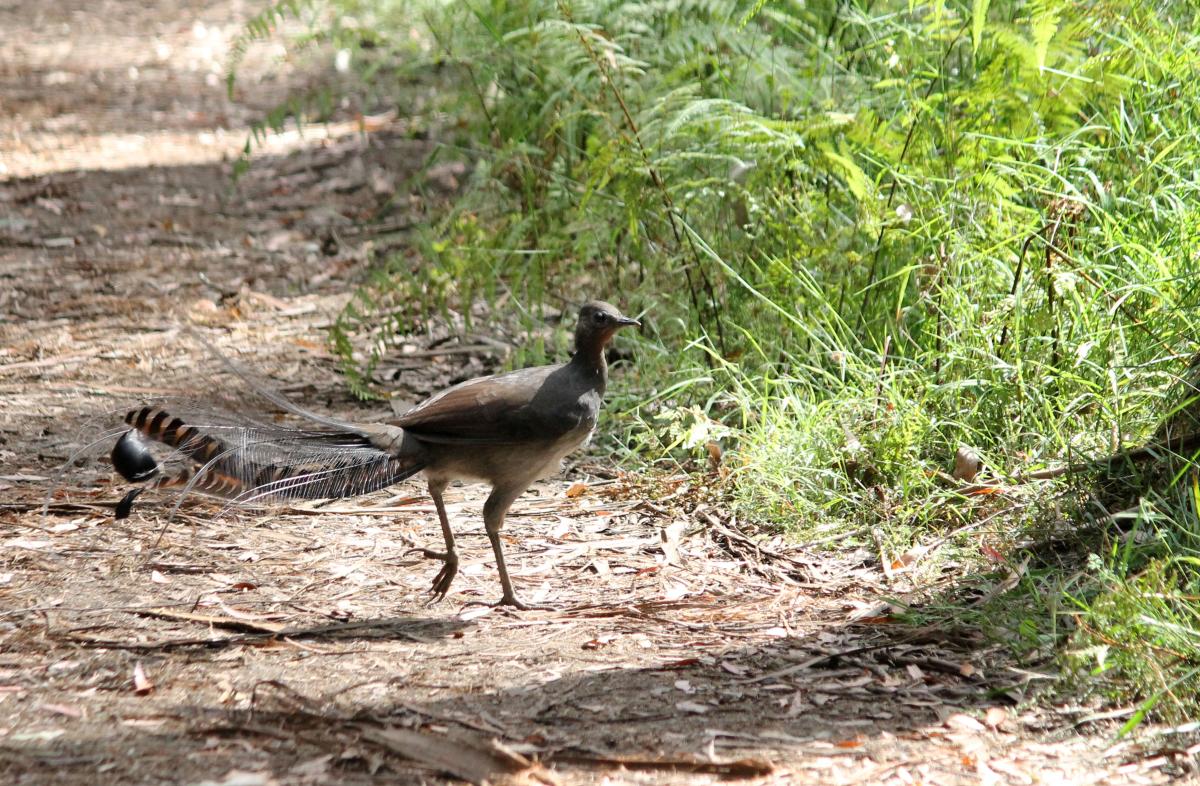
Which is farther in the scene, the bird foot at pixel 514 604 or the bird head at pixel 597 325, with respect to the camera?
the bird head at pixel 597 325

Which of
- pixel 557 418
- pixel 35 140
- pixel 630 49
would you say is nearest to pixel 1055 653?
pixel 557 418

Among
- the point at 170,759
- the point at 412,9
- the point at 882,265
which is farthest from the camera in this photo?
the point at 412,9

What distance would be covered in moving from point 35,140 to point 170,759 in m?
9.29

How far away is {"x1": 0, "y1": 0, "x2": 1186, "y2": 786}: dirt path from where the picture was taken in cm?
291

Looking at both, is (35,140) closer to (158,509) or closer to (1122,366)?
(158,509)

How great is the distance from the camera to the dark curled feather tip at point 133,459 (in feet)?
12.1

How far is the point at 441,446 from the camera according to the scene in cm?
415

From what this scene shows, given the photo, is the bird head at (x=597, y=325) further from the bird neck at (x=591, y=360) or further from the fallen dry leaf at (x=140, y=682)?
the fallen dry leaf at (x=140, y=682)

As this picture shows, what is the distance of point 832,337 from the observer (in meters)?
4.93

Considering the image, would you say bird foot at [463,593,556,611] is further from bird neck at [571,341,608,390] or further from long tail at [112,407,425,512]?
bird neck at [571,341,608,390]

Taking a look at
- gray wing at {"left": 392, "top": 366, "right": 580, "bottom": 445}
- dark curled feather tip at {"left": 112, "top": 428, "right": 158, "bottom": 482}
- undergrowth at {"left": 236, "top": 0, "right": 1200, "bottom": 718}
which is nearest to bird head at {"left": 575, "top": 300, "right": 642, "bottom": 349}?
gray wing at {"left": 392, "top": 366, "right": 580, "bottom": 445}

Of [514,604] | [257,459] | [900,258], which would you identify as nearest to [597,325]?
[514,604]

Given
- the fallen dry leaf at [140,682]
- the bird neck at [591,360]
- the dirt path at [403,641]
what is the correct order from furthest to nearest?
1. the bird neck at [591,360]
2. the fallen dry leaf at [140,682]
3. the dirt path at [403,641]

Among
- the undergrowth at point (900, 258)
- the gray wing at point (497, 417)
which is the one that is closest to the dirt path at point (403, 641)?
the undergrowth at point (900, 258)
